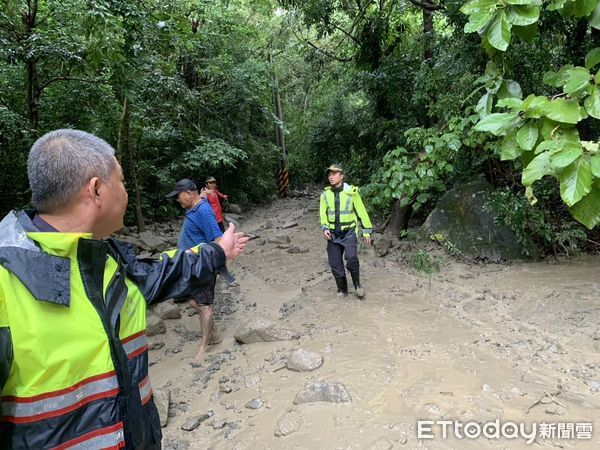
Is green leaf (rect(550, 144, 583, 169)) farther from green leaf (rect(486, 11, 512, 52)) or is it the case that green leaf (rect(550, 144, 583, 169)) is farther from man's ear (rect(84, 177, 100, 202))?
man's ear (rect(84, 177, 100, 202))

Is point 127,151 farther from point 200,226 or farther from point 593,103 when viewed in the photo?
point 593,103

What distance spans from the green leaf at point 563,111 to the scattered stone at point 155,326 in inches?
185

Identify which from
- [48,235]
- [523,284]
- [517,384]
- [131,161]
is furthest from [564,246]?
[131,161]

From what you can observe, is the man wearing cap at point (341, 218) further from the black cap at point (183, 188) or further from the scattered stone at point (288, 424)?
the scattered stone at point (288, 424)

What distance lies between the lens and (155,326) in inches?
203

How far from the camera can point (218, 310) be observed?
6090 millimetres

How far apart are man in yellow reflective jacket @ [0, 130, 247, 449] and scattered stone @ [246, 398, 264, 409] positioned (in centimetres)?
203

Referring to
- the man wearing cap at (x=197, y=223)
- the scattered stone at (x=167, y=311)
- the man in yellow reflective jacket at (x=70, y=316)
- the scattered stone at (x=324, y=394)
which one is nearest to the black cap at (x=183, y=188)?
the man wearing cap at (x=197, y=223)

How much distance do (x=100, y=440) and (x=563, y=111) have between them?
2.02 metres

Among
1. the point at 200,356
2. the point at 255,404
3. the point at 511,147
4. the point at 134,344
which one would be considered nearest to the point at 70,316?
the point at 134,344

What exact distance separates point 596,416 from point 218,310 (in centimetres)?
455

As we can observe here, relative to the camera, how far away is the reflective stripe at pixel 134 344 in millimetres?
1400

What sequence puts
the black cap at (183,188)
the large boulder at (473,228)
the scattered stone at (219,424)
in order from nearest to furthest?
the scattered stone at (219,424) → the black cap at (183,188) → the large boulder at (473,228)

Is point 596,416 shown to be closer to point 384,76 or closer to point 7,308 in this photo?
point 7,308
